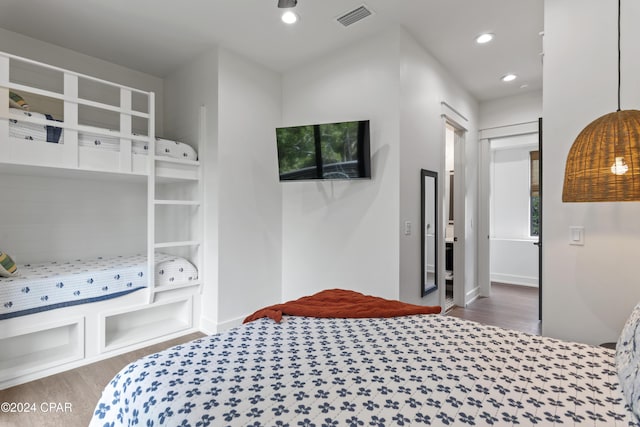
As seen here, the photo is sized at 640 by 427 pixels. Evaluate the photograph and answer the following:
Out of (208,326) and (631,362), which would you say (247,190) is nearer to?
(208,326)

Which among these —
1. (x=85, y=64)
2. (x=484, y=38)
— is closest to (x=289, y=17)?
(x=484, y=38)

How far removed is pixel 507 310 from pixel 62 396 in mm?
4593

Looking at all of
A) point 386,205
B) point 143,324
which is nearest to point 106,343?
point 143,324

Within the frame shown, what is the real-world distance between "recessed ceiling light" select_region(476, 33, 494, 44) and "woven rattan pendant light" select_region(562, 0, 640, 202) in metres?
1.94

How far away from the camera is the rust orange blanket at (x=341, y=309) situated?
5.97ft

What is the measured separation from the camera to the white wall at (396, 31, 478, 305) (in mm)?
2865

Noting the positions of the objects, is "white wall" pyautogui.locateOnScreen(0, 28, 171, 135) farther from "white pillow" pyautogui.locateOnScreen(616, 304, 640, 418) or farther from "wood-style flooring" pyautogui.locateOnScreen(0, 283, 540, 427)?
"white pillow" pyautogui.locateOnScreen(616, 304, 640, 418)

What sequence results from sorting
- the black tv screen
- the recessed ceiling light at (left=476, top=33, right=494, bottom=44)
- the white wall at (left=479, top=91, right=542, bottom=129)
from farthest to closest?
the white wall at (left=479, top=91, right=542, bottom=129)
the recessed ceiling light at (left=476, top=33, right=494, bottom=44)
the black tv screen

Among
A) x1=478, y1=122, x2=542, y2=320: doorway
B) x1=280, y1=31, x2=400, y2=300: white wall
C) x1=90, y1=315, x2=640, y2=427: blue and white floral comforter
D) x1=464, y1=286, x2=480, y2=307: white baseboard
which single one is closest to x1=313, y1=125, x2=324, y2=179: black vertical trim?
x1=280, y1=31, x2=400, y2=300: white wall

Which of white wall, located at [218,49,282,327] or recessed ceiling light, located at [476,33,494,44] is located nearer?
recessed ceiling light, located at [476,33,494,44]

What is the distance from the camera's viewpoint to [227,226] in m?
3.25

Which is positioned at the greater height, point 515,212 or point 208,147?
point 208,147

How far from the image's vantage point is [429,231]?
3318 millimetres

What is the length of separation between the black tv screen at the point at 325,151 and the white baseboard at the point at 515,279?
167 inches
